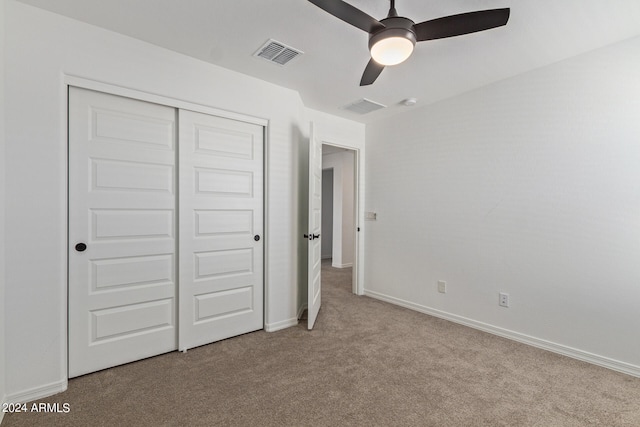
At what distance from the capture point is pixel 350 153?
5844mm

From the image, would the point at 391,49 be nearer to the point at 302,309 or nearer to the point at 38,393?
the point at 302,309

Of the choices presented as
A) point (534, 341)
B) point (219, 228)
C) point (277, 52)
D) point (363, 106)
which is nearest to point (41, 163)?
point (219, 228)

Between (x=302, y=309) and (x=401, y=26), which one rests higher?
(x=401, y=26)

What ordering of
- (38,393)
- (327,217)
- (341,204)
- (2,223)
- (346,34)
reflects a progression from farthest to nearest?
(327,217), (341,204), (346,34), (38,393), (2,223)

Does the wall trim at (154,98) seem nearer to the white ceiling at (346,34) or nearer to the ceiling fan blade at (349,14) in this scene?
the white ceiling at (346,34)

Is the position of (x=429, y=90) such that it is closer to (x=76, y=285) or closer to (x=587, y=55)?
(x=587, y=55)

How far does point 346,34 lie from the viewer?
212 centimetres

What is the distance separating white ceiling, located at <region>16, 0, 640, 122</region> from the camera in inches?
72.3

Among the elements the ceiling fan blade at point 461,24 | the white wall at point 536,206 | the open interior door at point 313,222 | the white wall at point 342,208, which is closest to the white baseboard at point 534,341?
the white wall at point 536,206

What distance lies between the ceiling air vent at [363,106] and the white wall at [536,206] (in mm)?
427

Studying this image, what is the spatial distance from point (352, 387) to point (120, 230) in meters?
2.01

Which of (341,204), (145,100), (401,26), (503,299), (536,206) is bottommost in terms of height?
(503,299)

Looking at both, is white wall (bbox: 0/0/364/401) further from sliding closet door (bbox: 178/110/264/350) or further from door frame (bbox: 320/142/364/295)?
door frame (bbox: 320/142/364/295)

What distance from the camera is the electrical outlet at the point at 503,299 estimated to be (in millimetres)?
2856
